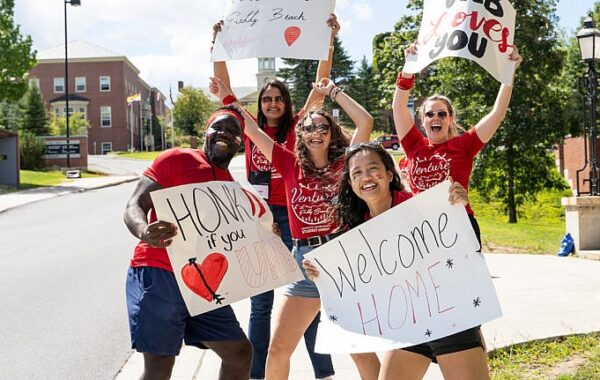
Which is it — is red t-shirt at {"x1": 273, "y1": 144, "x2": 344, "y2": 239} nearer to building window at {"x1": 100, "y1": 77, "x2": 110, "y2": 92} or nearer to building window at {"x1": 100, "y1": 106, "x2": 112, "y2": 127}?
building window at {"x1": 100, "y1": 77, "x2": 110, "y2": 92}

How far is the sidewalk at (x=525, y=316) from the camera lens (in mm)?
5582

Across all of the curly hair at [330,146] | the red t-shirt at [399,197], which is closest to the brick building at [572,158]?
the curly hair at [330,146]

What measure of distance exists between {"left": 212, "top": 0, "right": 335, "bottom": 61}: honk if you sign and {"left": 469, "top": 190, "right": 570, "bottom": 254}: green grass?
9.15 m

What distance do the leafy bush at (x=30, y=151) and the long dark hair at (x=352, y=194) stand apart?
46514 millimetres

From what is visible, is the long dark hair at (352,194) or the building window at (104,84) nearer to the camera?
the long dark hair at (352,194)

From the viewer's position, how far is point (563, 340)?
5.59 m

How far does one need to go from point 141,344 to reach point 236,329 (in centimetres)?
50

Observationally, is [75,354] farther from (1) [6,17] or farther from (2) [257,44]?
(1) [6,17]

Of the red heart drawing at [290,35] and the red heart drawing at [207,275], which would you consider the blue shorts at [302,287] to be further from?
the red heart drawing at [290,35]

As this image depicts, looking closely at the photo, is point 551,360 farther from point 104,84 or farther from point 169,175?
point 104,84

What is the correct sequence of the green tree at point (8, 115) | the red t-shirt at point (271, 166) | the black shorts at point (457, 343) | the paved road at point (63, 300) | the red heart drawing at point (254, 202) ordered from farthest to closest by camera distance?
the green tree at point (8, 115) < the paved road at point (63, 300) < the red t-shirt at point (271, 166) < the red heart drawing at point (254, 202) < the black shorts at point (457, 343)

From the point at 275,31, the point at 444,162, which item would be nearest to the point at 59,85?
the point at 275,31

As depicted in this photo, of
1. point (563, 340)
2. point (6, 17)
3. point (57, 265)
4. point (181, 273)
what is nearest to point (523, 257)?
point (563, 340)

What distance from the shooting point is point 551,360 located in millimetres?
5090
